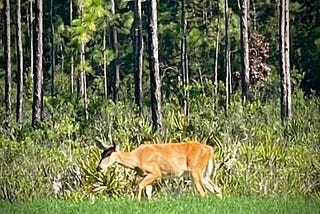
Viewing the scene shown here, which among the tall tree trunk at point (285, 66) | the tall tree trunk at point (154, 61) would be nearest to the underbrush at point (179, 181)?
the tall tree trunk at point (154, 61)

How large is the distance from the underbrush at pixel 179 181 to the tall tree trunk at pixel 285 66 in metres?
3.45

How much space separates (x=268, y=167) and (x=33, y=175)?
3.01 meters

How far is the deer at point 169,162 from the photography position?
10.9 m

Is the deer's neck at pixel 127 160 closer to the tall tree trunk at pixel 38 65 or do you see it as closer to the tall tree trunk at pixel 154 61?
the tall tree trunk at pixel 154 61

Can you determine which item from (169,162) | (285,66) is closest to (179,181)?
(169,162)

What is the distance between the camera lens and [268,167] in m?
11.5

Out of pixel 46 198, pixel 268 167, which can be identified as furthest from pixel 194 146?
pixel 46 198

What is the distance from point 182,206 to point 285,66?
34.9 feet

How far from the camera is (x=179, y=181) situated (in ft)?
39.6

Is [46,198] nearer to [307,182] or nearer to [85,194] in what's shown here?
[85,194]

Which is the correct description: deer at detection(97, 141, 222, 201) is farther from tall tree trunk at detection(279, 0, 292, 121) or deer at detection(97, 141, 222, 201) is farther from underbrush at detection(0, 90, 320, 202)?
tall tree trunk at detection(279, 0, 292, 121)

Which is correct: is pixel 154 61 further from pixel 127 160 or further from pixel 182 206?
pixel 182 206

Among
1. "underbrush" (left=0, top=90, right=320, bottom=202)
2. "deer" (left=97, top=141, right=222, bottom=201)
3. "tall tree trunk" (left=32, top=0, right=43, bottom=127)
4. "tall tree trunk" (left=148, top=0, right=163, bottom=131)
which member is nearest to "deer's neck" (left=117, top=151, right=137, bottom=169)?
"deer" (left=97, top=141, right=222, bottom=201)

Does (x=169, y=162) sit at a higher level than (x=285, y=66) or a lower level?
lower
